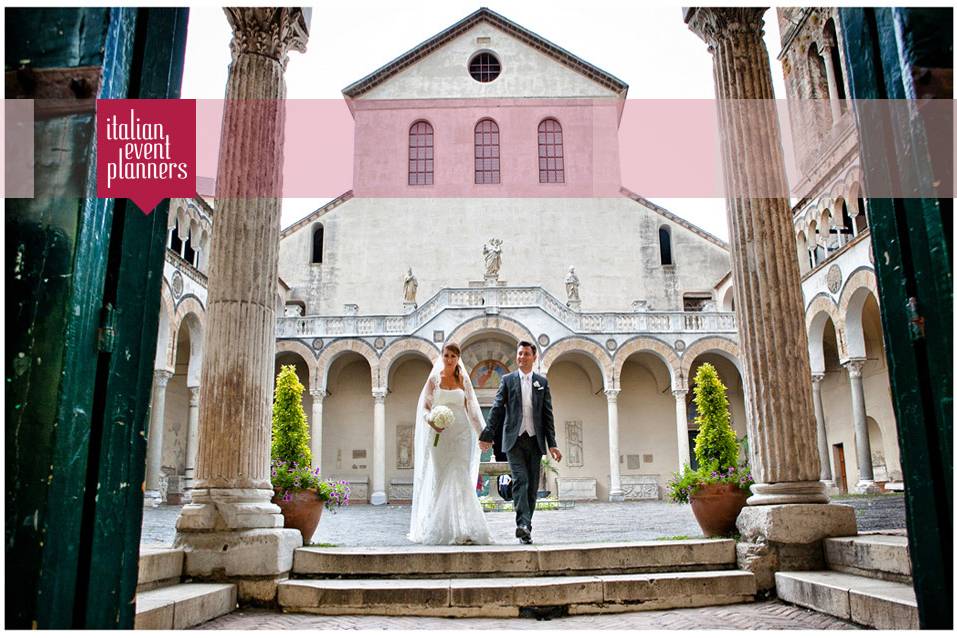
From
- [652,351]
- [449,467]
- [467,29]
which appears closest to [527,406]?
[449,467]

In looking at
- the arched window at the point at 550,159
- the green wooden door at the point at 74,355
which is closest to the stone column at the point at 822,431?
the arched window at the point at 550,159

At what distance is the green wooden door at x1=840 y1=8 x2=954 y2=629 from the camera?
197 centimetres

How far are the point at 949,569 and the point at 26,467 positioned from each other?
2.39 m

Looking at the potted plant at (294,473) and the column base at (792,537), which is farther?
the potted plant at (294,473)

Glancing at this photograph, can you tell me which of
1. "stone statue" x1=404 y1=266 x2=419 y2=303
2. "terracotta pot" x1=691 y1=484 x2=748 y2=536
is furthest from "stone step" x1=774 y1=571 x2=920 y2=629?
"stone statue" x1=404 y1=266 x2=419 y2=303

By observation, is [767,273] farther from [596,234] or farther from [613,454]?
[596,234]

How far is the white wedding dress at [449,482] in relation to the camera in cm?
691

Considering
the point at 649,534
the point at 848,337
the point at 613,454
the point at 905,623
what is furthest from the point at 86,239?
the point at 613,454

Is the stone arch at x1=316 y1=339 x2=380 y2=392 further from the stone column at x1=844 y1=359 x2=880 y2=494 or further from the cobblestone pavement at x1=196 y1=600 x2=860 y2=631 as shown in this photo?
the cobblestone pavement at x1=196 y1=600 x2=860 y2=631

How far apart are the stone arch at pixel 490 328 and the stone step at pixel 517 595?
56.5ft

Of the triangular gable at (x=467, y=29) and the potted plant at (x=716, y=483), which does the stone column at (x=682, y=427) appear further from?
the potted plant at (x=716, y=483)

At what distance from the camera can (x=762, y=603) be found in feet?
16.7

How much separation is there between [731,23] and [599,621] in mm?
4982

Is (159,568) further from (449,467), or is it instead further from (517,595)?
(449,467)
